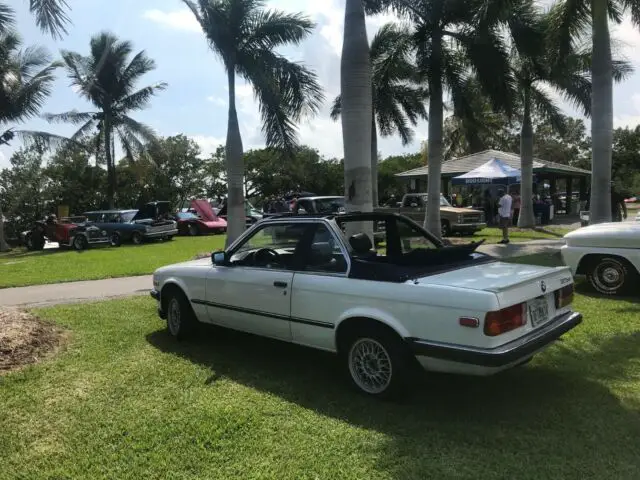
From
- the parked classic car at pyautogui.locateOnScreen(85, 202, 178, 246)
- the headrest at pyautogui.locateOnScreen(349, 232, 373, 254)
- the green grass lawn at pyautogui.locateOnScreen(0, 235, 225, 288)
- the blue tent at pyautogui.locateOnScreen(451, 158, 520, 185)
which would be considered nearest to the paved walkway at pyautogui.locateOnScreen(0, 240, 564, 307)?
the green grass lawn at pyautogui.locateOnScreen(0, 235, 225, 288)

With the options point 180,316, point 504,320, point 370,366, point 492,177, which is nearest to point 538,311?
point 504,320

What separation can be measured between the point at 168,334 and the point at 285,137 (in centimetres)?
891

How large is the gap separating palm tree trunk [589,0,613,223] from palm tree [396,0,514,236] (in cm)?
234

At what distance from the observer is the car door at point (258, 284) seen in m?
4.96

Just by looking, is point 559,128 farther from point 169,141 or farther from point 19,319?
point 169,141

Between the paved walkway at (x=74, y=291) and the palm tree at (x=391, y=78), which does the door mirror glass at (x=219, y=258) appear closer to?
the paved walkway at (x=74, y=291)

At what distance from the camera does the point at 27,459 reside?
11.6 ft

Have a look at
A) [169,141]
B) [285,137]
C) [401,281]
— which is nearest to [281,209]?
[285,137]

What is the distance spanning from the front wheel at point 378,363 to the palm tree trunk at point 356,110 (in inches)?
146

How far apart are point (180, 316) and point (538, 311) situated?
3.85 meters

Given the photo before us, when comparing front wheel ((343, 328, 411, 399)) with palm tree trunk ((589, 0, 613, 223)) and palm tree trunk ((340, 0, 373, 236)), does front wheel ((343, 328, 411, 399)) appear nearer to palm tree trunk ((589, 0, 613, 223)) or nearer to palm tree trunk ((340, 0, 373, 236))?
palm tree trunk ((340, 0, 373, 236))

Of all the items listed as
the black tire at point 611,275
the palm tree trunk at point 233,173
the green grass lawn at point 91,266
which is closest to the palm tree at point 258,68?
the palm tree trunk at point 233,173

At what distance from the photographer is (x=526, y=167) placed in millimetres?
21594

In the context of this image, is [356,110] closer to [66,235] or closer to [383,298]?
[383,298]
